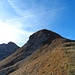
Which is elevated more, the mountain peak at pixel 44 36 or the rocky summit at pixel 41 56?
the mountain peak at pixel 44 36

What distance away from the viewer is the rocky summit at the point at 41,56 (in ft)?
228

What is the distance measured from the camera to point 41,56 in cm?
9512

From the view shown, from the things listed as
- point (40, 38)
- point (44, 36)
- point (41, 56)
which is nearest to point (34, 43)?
point (40, 38)

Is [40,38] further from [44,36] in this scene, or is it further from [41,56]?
[41,56]

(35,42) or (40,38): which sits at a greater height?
(40,38)

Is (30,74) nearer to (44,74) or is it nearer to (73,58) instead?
(44,74)

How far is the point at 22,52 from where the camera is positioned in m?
131

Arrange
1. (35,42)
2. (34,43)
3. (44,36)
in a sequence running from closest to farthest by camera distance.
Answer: (44,36) < (34,43) < (35,42)

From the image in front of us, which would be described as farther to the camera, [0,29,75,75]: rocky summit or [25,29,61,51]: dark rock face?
[25,29,61,51]: dark rock face

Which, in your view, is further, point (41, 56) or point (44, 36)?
point (44, 36)

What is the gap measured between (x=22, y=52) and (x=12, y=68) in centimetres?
2693

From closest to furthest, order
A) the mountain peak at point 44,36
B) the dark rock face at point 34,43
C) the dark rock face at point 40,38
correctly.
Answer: the dark rock face at point 34,43 → the dark rock face at point 40,38 → the mountain peak at point 44,36

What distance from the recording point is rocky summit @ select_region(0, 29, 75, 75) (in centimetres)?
6944

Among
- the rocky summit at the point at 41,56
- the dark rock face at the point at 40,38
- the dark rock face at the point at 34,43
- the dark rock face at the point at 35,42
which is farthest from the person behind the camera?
the dark rock face at the point at 40,38
